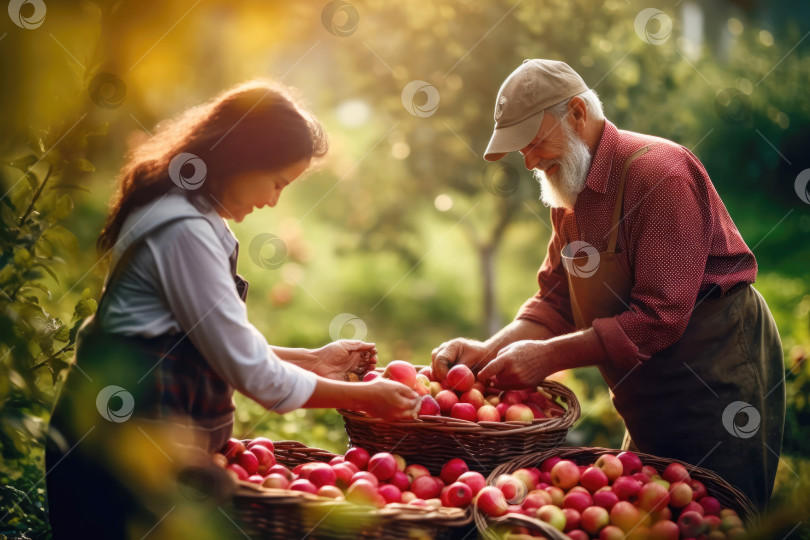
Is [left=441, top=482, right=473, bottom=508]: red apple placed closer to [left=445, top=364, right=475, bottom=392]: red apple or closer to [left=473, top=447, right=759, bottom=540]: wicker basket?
[left=473, top=447, right=759, bottom=540]: wicker basket

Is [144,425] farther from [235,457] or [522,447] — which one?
[522,447]

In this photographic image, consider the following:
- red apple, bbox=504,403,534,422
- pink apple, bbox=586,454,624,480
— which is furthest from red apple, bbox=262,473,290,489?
pink apple, bbox=586,454,624,480

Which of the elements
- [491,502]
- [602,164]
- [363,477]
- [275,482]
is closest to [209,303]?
[275,482]

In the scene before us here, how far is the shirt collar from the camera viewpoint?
2730 millimetres

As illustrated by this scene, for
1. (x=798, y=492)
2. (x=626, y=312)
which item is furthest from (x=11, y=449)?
(x=626, y=312)

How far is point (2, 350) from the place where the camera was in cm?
135

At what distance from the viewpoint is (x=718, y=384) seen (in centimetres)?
259

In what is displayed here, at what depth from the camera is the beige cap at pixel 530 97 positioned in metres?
2.73

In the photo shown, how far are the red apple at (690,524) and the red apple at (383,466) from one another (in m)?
0.85

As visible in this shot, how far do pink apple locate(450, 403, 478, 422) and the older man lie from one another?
0.19m

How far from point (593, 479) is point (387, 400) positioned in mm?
685

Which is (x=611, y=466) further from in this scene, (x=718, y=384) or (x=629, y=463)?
(x=718, y=384)

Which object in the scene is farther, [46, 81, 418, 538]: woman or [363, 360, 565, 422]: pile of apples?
[363, 360, 565, 422]: pile of apples

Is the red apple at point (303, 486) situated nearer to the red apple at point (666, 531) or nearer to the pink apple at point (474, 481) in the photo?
the pink apple at point (474, 481)
